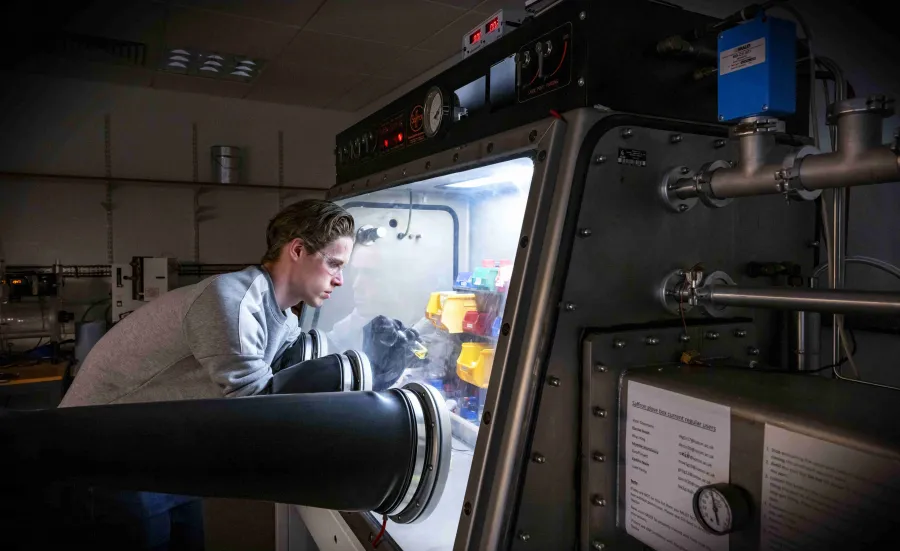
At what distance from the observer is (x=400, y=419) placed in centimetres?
76

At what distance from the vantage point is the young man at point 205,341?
120 centimetres

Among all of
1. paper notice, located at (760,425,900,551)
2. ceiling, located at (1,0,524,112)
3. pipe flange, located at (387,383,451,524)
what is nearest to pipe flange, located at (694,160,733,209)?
paper notice, located at (760,425,900,551)

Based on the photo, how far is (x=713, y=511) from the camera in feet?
1.83

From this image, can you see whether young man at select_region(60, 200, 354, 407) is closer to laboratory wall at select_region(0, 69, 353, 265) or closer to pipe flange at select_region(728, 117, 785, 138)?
pipe flange at select_region(728, 117, 785, 138)

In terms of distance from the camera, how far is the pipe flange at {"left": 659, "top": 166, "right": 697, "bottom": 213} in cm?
75

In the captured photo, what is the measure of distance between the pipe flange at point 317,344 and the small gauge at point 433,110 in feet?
2.56

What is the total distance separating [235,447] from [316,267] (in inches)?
37.5

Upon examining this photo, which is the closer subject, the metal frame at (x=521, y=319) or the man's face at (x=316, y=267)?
the metal frame at (x=521, y=319)

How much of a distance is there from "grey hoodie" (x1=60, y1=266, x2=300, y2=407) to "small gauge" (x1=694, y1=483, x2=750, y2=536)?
0.88 metres

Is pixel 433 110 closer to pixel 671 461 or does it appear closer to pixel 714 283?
pixel 714 283

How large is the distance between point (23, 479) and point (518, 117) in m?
0.72

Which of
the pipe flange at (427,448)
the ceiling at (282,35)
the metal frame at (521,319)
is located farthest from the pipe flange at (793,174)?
the ceiling at (282,35)

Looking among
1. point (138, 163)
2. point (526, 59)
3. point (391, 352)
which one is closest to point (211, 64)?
point (138, 163)

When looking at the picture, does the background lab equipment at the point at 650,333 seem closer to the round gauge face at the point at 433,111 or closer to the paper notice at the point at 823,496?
the paper notice at the point at 823,496
